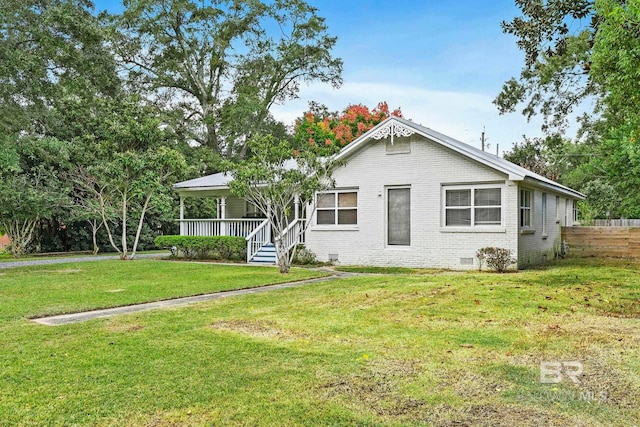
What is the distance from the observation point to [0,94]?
13219mm

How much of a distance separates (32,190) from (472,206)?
1702cm

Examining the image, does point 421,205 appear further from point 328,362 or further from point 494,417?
point 494,417

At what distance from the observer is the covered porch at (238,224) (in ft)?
59.3

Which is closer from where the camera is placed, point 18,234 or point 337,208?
point 337,208

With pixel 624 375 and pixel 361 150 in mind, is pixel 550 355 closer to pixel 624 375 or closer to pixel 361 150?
pixel 624 375


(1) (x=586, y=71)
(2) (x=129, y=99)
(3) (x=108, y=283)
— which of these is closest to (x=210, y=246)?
(3) (x=108, y=283)

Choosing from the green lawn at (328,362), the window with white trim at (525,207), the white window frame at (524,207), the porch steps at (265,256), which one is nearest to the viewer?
the green lawn at (328,362)

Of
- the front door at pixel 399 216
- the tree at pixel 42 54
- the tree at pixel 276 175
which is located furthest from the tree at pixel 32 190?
the front door at pixel 399 216

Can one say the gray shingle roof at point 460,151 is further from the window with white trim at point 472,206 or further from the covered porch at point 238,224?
the covered porch at point 238,224

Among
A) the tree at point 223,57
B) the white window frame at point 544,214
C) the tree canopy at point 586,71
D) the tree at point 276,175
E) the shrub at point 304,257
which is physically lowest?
the shrub at point 304,257

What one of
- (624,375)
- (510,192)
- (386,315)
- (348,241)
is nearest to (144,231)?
(348,241)

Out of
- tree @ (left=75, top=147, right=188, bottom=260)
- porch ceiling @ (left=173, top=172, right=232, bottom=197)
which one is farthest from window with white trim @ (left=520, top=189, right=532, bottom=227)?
tree @ (left=75, top=147, right=188, bottom=260)

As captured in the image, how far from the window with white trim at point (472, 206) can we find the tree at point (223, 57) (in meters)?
18.6

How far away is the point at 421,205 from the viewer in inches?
626
